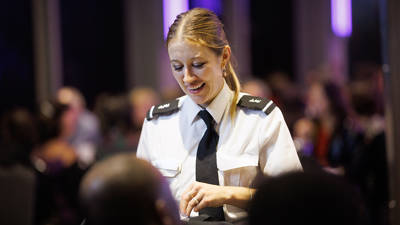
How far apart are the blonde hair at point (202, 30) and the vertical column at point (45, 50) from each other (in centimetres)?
451

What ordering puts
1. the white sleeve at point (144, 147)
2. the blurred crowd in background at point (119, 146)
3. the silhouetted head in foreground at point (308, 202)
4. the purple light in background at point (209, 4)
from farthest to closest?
1. the purple light in background at point (209, 4)
2. the blurred crowd in background at point (119, 146)
3. the white sleeve at point (144, 147)
4. the silhouetted head in foreground at point (308, 202)

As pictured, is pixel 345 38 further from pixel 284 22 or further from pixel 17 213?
pixel 17 213

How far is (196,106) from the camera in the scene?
2105 mm

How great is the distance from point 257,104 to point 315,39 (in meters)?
6.77

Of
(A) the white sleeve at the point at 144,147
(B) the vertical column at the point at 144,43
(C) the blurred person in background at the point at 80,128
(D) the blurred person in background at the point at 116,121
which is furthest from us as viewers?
(B) the vertical column at the point at 144,43

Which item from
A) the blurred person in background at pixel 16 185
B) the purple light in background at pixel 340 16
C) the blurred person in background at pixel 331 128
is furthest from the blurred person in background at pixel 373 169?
the purple light in background at pixel 340 16

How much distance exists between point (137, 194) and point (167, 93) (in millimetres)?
3597

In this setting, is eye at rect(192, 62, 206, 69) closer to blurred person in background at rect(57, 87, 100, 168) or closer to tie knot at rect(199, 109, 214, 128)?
tie knot at rect(199, 109, 214, 128)

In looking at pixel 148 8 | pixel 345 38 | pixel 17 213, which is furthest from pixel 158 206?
pixel 345 38

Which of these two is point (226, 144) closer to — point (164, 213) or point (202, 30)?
point (202, 30)

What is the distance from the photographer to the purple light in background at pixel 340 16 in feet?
27.7

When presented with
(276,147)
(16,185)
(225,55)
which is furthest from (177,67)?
(16,185)

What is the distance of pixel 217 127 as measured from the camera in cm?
208

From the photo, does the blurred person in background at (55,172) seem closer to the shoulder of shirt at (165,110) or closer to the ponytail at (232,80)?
the shoulder of shirt at (165,110)
